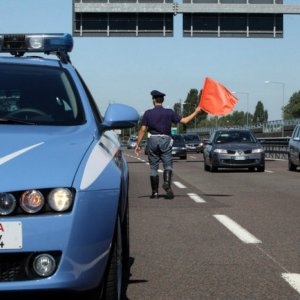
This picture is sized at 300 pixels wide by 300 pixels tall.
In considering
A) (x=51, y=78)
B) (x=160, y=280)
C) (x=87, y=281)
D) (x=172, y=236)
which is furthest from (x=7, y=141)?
(x=172, y=236)

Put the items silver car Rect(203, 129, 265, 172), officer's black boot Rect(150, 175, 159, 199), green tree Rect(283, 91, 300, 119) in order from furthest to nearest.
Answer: green tree Rect(283, 91, 300, 119), silver car Rect(203, 129, 265, 172), officer's black boot Rect(150, 175, 159, 199)

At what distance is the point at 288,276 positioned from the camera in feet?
17.8

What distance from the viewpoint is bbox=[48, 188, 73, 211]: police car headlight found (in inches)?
130

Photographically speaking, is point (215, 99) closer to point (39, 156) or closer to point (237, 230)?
point (237, 230)

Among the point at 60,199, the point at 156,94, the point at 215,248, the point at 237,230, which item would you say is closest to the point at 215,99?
the point at 237,230

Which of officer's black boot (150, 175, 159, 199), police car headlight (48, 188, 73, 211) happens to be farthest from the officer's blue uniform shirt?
police car headlight (48, 188, 73, 211)

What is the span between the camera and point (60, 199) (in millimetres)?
3301

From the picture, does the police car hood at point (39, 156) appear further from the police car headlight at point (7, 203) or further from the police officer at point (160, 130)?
the police officer at point (160, 130)

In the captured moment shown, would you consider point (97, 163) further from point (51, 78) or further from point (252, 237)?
point (252, 237)

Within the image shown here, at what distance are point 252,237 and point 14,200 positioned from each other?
4642 mm

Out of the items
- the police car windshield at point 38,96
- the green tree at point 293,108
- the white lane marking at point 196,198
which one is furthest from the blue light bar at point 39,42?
the green tree at point 293,108

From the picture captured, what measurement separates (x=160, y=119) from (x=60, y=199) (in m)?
8.63

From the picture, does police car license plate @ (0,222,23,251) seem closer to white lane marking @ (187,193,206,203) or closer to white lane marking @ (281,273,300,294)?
white lane marking @ (281,273,300,294)

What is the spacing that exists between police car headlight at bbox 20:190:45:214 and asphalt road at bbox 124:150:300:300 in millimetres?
1686
